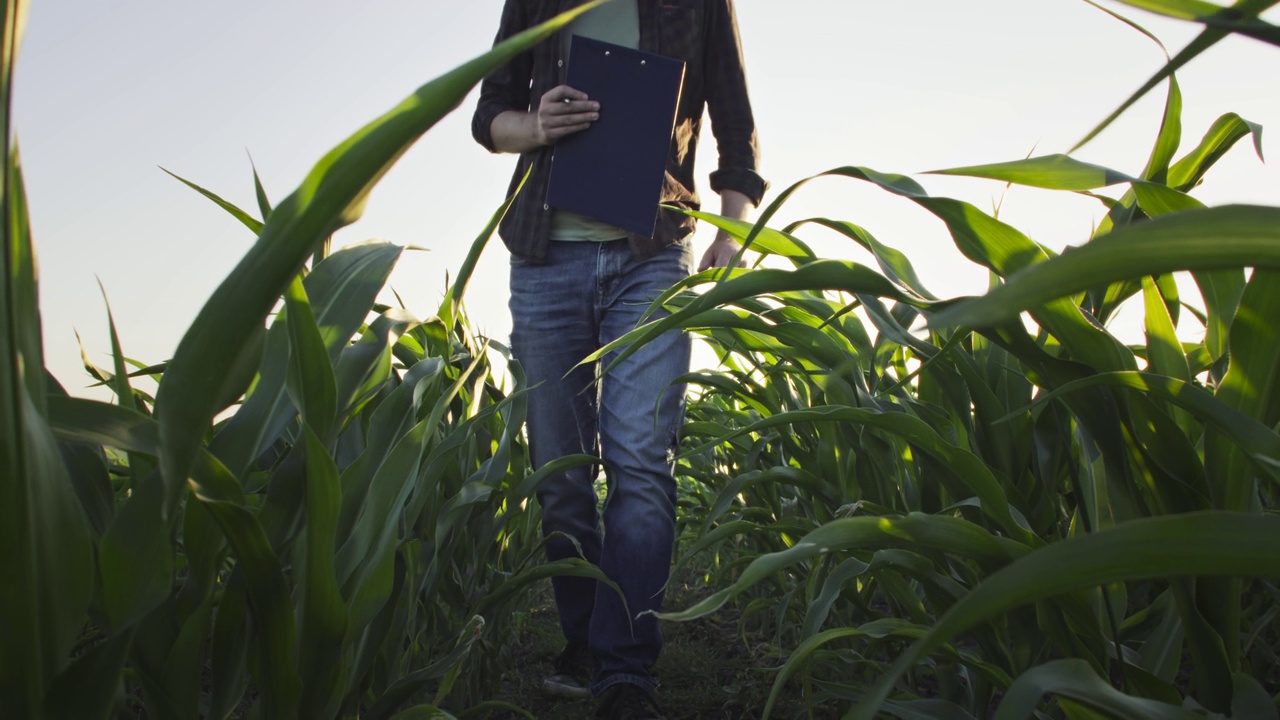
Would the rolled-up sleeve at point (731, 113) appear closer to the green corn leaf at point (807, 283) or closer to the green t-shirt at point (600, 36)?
the green t-shirt at point (600, 36)

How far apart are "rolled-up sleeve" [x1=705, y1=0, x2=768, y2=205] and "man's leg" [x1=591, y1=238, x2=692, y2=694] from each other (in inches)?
9.9

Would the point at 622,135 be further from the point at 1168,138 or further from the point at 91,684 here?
the point at 91,684

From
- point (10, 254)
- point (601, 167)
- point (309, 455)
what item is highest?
point (601, 167)

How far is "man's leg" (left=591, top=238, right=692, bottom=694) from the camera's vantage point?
1.50 m

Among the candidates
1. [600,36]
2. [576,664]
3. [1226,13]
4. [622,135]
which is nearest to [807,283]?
[1226,13]

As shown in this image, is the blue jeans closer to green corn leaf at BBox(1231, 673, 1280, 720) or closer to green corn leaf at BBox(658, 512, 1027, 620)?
green corn leaf at BBox(658, 512, 1027, 620)

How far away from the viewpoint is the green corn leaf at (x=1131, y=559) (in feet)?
1.26

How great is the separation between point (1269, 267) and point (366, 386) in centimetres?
56

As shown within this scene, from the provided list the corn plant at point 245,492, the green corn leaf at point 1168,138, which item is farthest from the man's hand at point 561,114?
the green corn leaf at point 1168,138

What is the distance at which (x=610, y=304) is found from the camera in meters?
1.62

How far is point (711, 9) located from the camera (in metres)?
1.71

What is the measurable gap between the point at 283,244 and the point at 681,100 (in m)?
1.43

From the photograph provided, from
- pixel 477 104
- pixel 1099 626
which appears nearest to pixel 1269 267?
pixel 1099 626

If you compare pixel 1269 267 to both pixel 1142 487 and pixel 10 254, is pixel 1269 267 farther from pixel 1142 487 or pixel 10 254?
pixel 10 254
